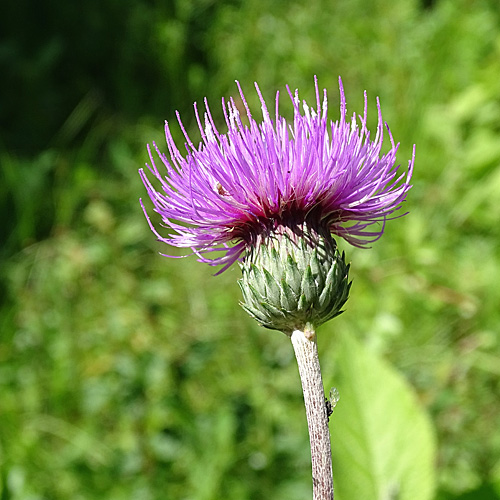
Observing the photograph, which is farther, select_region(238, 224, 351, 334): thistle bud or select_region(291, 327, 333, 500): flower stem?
select_region(238, 224, 351, 334): thistle bud

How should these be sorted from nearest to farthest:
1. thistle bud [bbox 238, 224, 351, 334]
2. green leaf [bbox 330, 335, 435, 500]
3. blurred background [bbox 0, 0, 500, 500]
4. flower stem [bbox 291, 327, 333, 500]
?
flower stem [bbox 291, 327, 333, 500] < thistle bud [bbox 238, 224, 351, 334] < green leaf [bbox 330, 335, 435, 500] < blurred background [bbox 0, 0, 500, 500]

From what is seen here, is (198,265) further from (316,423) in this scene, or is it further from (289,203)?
(316,423)

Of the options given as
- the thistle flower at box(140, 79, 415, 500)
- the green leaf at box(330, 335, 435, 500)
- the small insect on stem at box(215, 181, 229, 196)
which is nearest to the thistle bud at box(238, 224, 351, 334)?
the thistle flower at box(140, 79, 415, 500)

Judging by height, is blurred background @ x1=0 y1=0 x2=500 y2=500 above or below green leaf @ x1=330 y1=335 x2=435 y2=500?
above

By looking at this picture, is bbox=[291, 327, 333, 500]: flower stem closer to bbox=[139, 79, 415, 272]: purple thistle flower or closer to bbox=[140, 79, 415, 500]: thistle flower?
bbox=[140, 79, 415, 500]: thistle flower

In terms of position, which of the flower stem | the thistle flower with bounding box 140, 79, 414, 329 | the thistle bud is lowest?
the flower stem

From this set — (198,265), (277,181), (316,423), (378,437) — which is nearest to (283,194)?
(277,181)

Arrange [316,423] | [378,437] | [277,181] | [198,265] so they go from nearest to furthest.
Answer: [316,423] < [277,181] < [378,437] < [198,265]
